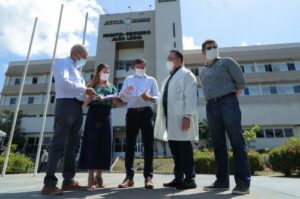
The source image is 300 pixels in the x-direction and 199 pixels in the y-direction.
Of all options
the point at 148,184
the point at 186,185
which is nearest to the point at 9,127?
the point at 148,184

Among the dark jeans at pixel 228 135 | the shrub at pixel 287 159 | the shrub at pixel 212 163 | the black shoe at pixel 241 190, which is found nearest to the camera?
the black shoe at pixel 241 190

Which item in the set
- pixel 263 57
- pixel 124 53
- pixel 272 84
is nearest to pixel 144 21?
pixel 124 53

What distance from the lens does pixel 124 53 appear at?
36219 millimetres

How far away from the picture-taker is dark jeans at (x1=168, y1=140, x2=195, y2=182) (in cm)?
338

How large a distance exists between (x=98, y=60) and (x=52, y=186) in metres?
32.8

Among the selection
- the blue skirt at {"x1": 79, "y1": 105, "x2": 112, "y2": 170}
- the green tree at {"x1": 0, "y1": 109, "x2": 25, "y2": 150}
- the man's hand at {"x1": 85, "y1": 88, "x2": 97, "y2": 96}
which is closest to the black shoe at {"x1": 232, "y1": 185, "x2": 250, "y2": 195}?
the blue skirt at {"x1": 79, "y1": 105, "x2": 112, "y2": 170}

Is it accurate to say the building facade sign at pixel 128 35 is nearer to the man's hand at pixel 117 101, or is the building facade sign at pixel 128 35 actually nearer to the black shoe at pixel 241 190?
the man's hand at pixel 117 101

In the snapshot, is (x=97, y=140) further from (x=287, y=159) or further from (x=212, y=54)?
(x=287, y=159)

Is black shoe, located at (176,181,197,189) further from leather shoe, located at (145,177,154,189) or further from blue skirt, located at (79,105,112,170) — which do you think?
blue skirt, located at (79,105,112,170)

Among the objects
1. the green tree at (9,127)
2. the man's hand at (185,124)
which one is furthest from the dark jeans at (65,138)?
the green tree at (9,127)

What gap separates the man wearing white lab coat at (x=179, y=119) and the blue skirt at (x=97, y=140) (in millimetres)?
765

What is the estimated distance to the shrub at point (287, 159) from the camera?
31.4ft

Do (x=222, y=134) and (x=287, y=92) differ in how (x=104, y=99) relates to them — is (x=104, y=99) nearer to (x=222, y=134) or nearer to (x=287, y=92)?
(x=222, y=134)

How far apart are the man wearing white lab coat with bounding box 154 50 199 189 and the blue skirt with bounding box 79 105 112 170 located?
0.76 meters
